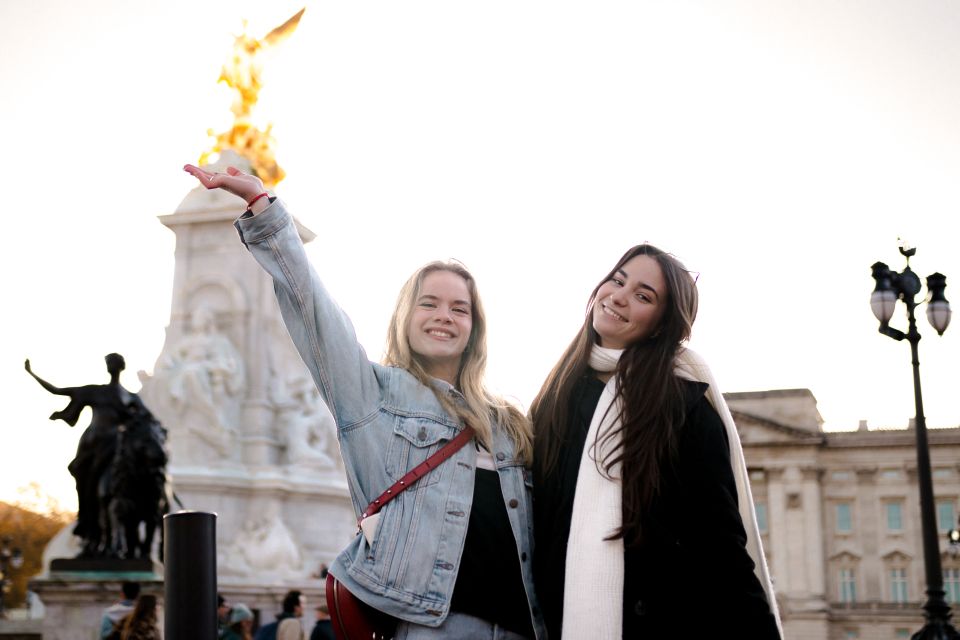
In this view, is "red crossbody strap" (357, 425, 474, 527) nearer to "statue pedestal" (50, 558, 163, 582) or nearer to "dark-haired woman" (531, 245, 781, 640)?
"dark-haired woman" (531, 245, 781, 640)

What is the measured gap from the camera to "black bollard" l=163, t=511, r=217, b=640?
9.30 ft

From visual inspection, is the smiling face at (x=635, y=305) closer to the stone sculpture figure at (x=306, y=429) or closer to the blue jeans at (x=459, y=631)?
the blue jeans at (x=459, y=631)

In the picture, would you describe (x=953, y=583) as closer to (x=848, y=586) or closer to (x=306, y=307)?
(x=848, y=586)

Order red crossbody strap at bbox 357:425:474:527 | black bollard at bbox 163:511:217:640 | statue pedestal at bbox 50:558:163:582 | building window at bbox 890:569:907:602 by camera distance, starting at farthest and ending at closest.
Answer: building window at bbox 890:569:907:602, statue pedestal at bbox 50:558:163:582, red crossbody strap at bbox 357:425:474:527, black bollard at bbox 163:511:217:640

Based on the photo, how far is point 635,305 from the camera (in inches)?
155

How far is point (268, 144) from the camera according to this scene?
89.4 ft

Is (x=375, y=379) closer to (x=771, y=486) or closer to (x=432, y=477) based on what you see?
(x=432, y=477)

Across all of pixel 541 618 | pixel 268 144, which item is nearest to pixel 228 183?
pixel 541 618

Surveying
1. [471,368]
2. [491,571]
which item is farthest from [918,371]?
[491,571]

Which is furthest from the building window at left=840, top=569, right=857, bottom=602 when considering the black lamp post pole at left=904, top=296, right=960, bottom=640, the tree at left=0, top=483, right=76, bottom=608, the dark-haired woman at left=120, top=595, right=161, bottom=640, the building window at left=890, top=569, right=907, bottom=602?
the dark-haired woman at left=120, top=595, right=161, bottom=640

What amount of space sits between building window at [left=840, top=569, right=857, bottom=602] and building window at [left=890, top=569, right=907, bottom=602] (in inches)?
65.1

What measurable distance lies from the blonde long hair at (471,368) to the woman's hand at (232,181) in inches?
24.6

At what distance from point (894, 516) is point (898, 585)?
3249 millimetres

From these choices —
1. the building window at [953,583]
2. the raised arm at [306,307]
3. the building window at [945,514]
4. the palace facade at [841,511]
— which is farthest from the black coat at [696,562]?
the building window at [945,514]
